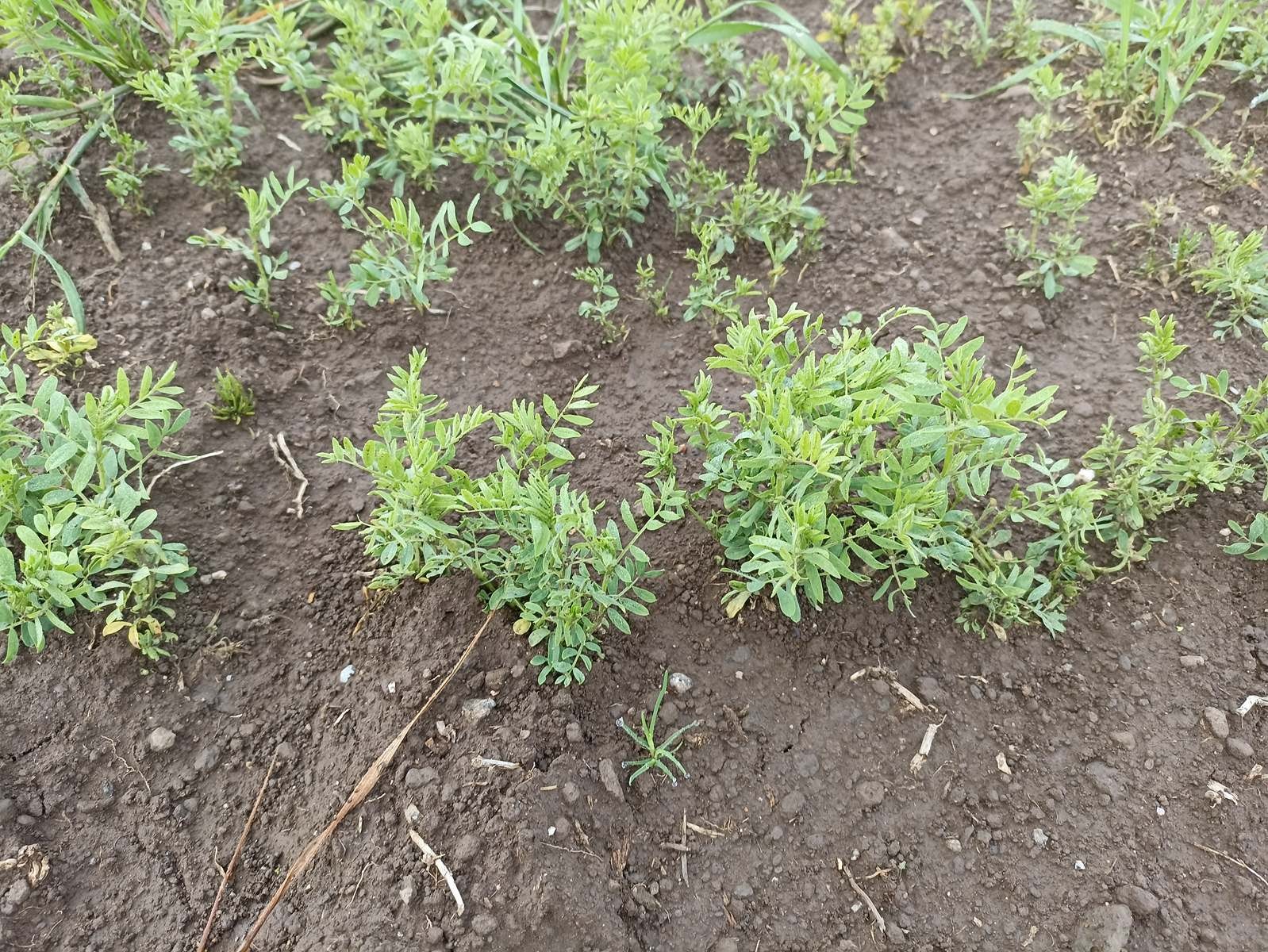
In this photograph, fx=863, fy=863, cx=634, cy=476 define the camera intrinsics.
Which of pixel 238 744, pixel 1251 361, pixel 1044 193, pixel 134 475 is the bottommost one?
pixel 238 744

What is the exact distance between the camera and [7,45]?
10.6 feet

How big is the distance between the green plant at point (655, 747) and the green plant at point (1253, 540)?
1.49 m

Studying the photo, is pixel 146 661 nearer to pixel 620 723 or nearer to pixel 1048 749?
pixel 620 723

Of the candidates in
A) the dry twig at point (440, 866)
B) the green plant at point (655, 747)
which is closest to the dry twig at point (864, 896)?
the green plant at point (655, 747)

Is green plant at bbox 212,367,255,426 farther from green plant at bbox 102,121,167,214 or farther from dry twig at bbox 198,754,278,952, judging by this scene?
dry twig at bbox 198,754,278,952

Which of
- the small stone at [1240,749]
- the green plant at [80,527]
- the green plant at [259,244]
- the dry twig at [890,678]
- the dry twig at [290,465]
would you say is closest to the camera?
the green plant at [80,527]

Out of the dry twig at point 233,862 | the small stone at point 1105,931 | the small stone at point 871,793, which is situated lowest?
the dry twig at point 233,862

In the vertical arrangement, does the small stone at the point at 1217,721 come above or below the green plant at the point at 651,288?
below

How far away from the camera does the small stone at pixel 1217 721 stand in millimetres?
2080

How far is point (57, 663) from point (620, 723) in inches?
55.9

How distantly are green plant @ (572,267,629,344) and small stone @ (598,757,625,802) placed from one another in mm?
1403

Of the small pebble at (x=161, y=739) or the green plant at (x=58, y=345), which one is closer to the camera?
the small pebble at (x=161, y=739)

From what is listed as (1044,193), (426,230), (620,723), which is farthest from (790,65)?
(620,723)

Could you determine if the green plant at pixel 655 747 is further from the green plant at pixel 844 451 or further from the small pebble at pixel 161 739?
the small pebble at pixel 161 739
